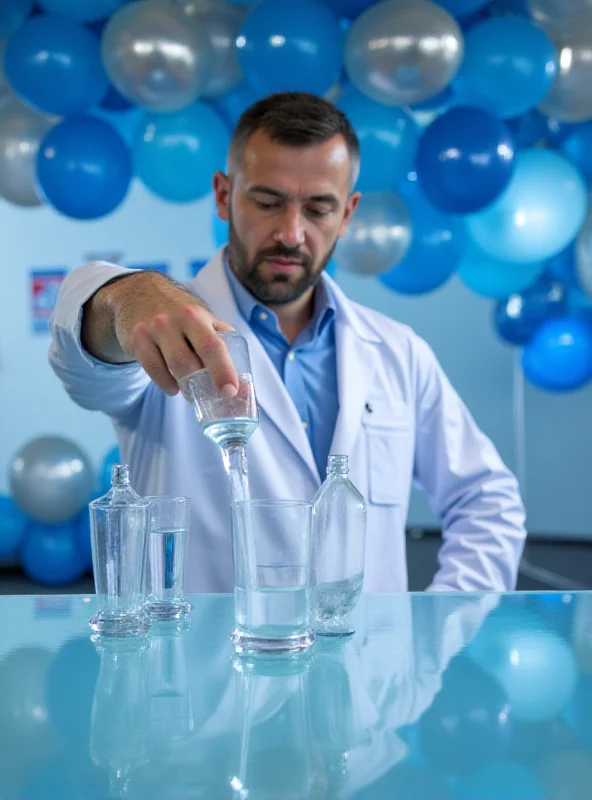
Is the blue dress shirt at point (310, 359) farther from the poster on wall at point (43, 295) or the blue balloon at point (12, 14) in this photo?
the poster on wall at point (43, 295)

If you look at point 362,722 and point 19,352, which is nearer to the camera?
point 362,722

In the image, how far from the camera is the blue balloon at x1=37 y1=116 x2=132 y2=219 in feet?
9.07

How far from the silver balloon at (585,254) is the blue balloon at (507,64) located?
1.76ft

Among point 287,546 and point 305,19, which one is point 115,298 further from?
point 305,19

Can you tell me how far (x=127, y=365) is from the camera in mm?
1289

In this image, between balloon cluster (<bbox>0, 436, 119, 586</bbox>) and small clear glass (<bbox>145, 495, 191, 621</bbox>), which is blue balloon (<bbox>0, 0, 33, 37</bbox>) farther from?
small clear glass (<bbox>145, 495, 191, 621</bbox>)

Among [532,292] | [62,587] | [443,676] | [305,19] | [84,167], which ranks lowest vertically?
[62,587]

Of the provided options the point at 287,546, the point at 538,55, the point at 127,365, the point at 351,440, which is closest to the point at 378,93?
the point at 538,55

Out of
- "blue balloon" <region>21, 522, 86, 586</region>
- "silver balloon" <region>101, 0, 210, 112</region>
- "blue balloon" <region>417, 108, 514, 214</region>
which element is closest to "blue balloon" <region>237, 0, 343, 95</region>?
"silver balloon" <region>101, 0, 210, 112</region>

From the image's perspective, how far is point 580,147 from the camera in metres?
3.18

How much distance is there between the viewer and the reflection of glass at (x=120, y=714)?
55 cm

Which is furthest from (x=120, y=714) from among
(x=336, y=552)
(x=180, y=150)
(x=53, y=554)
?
(x=53, y=554)

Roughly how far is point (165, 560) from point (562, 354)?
2978mm

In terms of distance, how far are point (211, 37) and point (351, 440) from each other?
1.68 m
